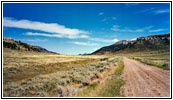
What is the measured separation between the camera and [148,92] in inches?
508

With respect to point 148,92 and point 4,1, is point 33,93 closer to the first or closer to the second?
point 4,1

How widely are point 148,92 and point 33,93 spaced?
8.62 meters

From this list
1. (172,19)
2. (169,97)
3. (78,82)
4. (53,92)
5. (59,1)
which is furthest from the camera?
(78,82)

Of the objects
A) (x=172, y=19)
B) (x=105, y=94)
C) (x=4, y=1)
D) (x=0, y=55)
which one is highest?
(x=4, y=1)

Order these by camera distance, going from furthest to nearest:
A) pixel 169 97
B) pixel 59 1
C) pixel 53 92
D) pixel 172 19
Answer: pixel 172 19
pixel 59 1
pixel 53 92
pixel 169 97

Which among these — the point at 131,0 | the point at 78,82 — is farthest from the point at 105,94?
the point at 131,0

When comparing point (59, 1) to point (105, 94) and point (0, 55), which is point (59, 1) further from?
point (105, 94)

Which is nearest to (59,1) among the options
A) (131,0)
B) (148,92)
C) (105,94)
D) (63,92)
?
(131,0)

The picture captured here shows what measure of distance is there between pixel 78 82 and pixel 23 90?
531cm

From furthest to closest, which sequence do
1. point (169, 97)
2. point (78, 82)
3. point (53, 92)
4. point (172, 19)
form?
point (78, 82)
point (172, 19)
point (53, 92)
point (169, 97)

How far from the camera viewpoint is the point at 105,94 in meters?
12.6

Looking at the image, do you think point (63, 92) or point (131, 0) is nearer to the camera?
point (63, 92)

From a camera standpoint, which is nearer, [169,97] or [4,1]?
[169,97]

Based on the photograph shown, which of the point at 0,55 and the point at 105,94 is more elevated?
the point at 0,55
